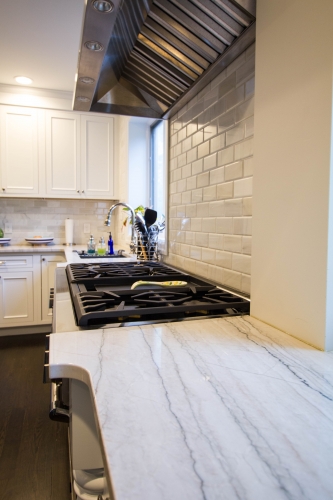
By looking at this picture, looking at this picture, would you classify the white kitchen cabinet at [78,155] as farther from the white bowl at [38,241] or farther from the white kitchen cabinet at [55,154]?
the white bowl at [38,241]

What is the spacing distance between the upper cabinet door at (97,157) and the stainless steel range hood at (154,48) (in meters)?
2.00

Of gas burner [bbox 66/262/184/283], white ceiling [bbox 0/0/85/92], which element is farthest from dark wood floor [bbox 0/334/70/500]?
white ceiling [bbox 0/0/85/92]

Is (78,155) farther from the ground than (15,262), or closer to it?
farther from the ground

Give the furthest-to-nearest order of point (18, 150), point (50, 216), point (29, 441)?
point (50, 216), point (18, 150), point (29, 441)

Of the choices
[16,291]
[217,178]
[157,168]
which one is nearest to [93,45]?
[217,178]

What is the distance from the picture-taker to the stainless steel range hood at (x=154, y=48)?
3.37 feet

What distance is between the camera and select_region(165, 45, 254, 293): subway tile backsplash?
3.90 feet

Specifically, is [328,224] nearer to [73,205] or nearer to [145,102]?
[145,102]

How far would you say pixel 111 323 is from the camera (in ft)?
2.97

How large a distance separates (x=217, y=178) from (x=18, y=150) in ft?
8.92

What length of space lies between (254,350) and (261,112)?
2.06 ft

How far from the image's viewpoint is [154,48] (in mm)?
1334

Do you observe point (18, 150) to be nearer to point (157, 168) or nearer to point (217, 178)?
point (157, 168)

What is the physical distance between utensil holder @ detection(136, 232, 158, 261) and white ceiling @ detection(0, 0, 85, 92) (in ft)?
3.74
